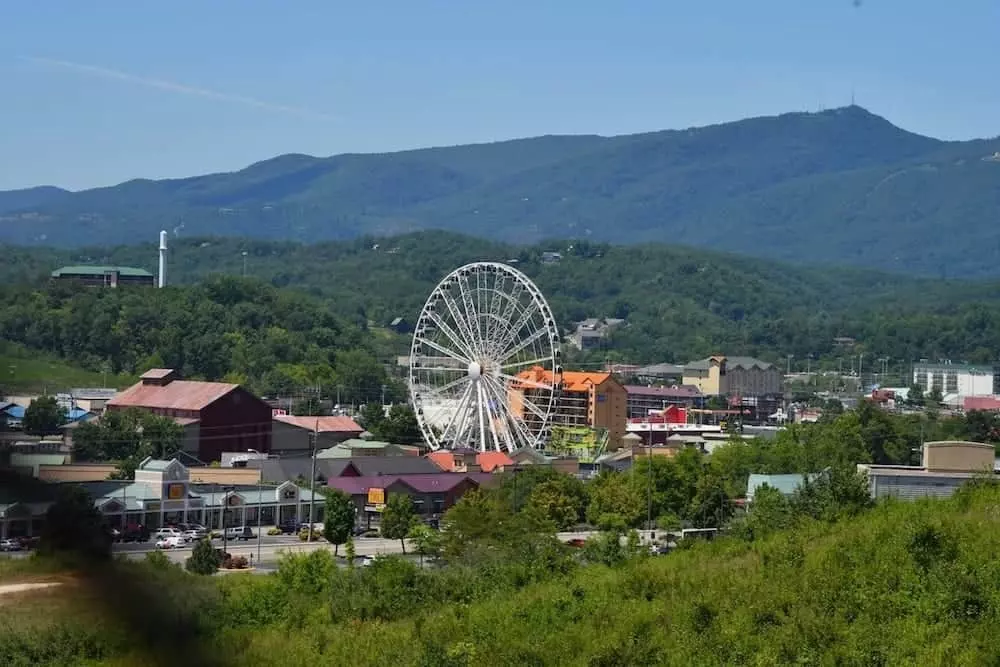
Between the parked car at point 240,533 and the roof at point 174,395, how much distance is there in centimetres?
800

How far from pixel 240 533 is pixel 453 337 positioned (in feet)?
29.6

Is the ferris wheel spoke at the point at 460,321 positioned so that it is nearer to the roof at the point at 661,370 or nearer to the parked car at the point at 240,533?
the parked car at the point at 240,533

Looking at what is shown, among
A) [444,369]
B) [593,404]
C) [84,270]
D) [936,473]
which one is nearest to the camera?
[84,270]

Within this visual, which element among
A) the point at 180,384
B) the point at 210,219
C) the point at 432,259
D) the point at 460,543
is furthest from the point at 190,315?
the point at 210,219

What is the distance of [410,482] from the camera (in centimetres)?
2175

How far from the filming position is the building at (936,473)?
14.5 m

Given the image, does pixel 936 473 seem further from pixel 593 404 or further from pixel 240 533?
pixel 593 404

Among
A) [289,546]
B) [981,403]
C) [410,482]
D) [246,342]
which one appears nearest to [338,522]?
Answer: [289,546]

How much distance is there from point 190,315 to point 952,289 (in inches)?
2724

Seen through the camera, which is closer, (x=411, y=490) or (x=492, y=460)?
(x=411, y=490)

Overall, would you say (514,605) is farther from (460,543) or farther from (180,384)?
(180,384)

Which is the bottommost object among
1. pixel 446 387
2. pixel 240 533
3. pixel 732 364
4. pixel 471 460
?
pixel 240 533

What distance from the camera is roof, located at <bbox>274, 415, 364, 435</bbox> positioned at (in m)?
A: 29.9

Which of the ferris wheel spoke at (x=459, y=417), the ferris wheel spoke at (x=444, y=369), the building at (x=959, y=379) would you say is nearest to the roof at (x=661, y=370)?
the building at (x=959, y=379)
